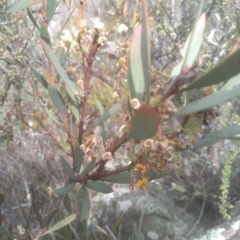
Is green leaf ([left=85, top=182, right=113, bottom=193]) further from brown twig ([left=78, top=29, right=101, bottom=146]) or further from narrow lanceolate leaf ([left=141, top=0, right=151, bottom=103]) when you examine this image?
narrow lanceolate leaf ([left=141, top=0, right=151, bottom=103])

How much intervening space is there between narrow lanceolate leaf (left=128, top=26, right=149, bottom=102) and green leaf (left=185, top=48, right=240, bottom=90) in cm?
9

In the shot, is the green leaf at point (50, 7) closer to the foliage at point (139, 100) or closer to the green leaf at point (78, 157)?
the foliage at point (139, 100)

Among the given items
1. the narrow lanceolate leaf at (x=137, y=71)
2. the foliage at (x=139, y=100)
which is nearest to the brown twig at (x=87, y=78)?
the foliage at (x=139, y=100)

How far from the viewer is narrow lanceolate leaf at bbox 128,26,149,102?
607 millimetres

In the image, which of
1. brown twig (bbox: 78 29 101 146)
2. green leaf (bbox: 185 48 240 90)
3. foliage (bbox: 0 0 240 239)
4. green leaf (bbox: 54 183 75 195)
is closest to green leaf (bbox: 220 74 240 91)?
foliage (bbox: 0 0 240 239)

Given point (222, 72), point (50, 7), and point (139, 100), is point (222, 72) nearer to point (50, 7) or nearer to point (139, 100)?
point (139, 100)

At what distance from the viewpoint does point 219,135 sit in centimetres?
73

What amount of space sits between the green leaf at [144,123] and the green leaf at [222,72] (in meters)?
0.07

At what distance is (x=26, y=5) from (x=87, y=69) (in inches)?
6.9

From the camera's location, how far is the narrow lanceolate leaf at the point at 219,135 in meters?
0.72

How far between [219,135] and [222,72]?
0.72 ft

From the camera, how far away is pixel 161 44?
193 cm

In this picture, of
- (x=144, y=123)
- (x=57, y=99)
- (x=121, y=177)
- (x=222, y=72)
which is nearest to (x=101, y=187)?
(x=121, y=177)

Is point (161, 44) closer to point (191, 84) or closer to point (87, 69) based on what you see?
point (87, 69)
